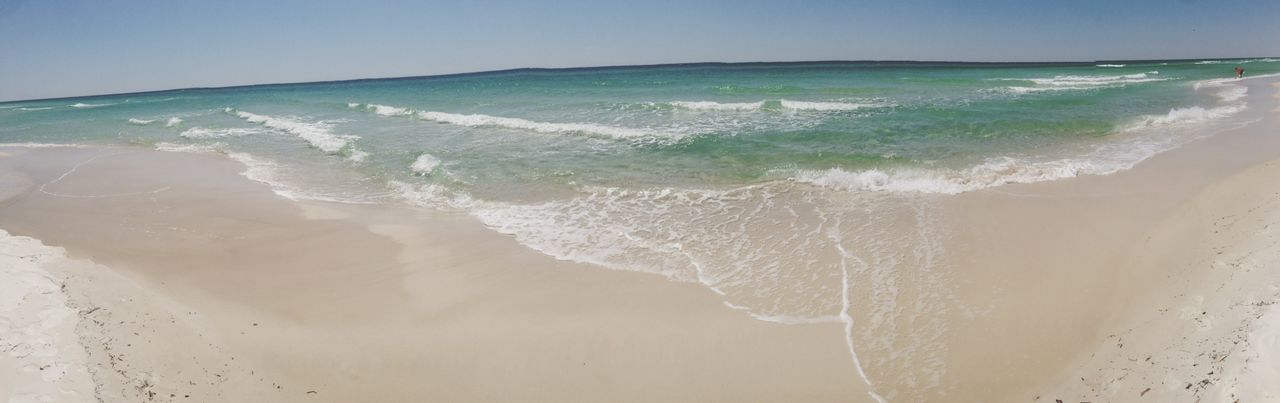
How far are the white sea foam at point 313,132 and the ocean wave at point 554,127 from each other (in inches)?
160

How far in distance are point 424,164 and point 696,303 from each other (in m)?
9.47

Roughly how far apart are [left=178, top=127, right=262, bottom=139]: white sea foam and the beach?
14.7 metres

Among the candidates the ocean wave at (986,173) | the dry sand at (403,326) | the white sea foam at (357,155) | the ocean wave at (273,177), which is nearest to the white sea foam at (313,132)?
the white sea foam at (357,155)

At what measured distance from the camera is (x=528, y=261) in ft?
21.8

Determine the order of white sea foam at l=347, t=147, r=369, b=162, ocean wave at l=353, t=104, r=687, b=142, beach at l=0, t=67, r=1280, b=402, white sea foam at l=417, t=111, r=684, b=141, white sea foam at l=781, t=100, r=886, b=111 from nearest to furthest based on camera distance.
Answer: beach at l=0, t=67, r=1280, b=402
white sea foam at l=347, t=147, r=369, b=162
ocean wave at l=353, t=104, r=687, b=142
white sea foam at l=417, t=111, r=684, b=141
white sea foam at l=781, t=100, r=886, b=111

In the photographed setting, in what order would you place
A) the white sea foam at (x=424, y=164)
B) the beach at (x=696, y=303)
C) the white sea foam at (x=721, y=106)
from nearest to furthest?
the beach at (x=696, y=303) → the white sea foam at (x=424, y=164) → the white sea foam at (x=721, y=106)

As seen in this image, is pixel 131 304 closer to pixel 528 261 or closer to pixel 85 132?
pixel 528 261

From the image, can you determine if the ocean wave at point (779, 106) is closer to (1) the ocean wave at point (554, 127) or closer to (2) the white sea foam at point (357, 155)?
(1) the ocean wave at point (554, 127)

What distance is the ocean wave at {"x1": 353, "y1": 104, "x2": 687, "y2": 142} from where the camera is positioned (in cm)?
1566

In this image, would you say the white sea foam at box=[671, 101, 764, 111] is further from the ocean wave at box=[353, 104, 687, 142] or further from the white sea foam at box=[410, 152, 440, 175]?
the white sea foam at box=[410, 152, 440, 175]

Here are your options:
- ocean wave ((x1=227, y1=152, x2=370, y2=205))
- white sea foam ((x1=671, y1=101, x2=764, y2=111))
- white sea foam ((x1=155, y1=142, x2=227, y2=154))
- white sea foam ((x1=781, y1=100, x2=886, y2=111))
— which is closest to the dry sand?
ocean wave ((x1=227, y1=152, x2=370, y2=205))

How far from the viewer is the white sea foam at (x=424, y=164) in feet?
39.9

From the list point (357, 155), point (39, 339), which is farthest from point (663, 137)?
point (39, 339)

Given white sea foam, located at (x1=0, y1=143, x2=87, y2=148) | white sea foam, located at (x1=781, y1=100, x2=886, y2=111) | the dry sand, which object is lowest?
the dry sand
